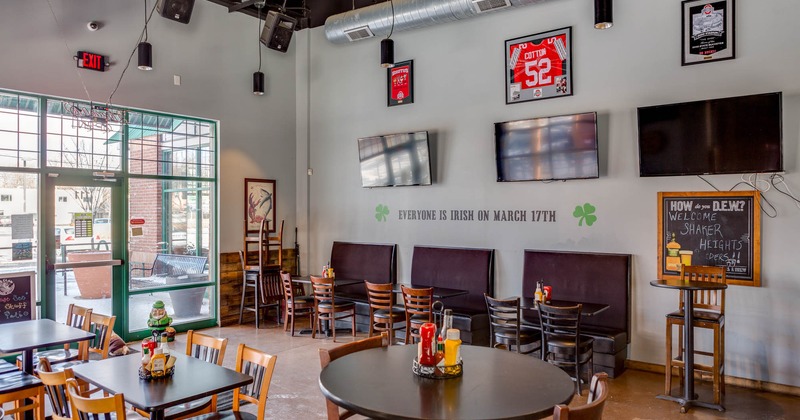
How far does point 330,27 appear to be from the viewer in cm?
806

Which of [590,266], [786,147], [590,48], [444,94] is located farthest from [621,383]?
[444,94]

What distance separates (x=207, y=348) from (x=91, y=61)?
15.2 ft

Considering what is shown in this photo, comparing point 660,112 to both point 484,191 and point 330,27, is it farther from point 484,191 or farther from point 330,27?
point 330,27

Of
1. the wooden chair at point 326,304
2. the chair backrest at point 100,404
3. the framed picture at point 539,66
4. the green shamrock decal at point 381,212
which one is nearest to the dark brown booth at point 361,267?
the wooden chair at point 326,304

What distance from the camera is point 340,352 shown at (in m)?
3.00

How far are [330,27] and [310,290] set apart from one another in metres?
4.08

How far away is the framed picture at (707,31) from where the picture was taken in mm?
5379

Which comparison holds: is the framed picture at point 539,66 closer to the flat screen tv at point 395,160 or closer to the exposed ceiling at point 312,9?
the flat screen tv at point 395,160

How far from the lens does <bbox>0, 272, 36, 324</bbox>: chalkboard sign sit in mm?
5840

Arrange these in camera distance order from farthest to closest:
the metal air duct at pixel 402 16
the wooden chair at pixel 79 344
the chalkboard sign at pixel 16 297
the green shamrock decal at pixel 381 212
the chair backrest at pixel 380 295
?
the green shamrock decal at pixel 381 212
the chair backrest at pixel 380 295
the metal air duct at pixel 402 16
the chalkboard sign at pixel 16 297
the wooden chair at pixel 79 344

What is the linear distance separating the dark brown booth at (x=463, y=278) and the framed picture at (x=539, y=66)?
202 cm

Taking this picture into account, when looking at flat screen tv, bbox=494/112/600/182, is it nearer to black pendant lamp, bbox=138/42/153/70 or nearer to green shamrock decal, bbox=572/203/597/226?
green shamrock decal, bbox=572/203/597/226

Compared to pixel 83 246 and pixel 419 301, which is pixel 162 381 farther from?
pixel 83 246

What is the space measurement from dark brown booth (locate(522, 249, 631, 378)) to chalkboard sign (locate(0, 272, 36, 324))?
543 cm
